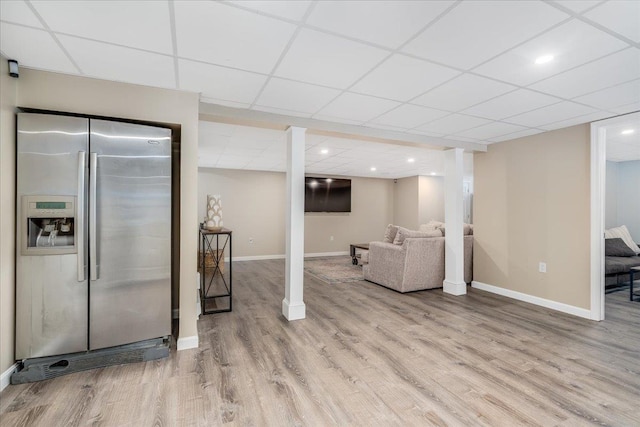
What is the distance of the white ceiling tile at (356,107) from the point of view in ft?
9.45

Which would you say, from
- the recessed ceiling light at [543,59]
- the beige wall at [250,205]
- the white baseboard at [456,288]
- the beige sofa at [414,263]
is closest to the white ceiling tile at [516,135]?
the beige sofa at [414,263]

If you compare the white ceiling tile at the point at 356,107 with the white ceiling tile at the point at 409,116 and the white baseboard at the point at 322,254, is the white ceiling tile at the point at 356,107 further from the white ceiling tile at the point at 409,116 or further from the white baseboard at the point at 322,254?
the white baseboard at the point at 322,254

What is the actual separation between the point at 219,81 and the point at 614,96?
354 cm

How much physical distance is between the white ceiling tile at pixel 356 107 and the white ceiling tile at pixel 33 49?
2.13 m

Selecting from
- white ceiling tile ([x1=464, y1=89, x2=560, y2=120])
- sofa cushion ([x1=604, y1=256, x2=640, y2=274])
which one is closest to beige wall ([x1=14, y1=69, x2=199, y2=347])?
white ceiling tile ([x1=464, y1=89, x2=560, y2=120])

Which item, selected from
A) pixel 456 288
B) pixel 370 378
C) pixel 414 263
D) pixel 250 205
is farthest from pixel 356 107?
Answer: pixel 250 205

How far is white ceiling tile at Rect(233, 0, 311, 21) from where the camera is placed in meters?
1.54

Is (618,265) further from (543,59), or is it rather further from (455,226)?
(543,59)

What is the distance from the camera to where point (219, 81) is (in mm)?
2500

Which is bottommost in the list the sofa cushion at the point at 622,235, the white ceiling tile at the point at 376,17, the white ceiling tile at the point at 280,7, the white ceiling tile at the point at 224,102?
the sofa cushion at the point at 622,235

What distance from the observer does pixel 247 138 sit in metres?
4.49

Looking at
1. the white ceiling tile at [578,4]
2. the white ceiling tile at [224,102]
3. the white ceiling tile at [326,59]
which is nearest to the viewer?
the white ceiling tile at [578,4]

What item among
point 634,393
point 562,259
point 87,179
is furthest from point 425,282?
point 87,179

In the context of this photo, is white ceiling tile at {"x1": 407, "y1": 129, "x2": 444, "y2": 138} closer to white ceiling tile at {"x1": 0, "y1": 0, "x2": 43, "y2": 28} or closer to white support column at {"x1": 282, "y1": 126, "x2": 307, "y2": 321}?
white support column at {"x1": 282, "y1": 126, "x2": 307, "y2": 321}
